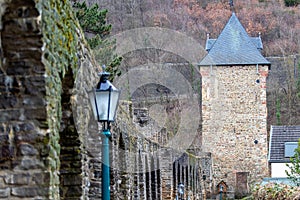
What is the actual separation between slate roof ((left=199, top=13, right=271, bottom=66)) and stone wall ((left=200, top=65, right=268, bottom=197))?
0.34 meters

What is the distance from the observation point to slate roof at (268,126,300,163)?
36.9 m

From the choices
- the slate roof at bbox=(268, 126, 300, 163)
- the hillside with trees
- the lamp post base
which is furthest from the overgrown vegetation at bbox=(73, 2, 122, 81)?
the hillside with trees

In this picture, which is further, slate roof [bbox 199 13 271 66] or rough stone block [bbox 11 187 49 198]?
slate roof [bbox 199 13 271 66]

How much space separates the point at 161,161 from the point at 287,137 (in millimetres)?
18250

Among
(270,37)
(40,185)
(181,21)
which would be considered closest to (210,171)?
(181,21)

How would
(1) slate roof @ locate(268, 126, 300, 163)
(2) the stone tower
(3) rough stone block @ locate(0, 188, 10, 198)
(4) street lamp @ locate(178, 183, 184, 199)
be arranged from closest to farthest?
1. (3) rough stone block @ locate(0, 188, 10, 198)
2. (4) street lamp @ locate(178, 183, 184, 199)
3. (2) the stone tower
4. (1) slate roof @ locate(268, 126, 300, 163)

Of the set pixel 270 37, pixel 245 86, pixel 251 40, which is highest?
pixel 270 37

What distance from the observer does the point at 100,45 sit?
21047mm

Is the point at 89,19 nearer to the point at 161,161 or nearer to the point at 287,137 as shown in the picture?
the point at 161,161

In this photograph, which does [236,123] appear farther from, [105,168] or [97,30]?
[105,168]

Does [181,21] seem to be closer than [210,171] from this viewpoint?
No

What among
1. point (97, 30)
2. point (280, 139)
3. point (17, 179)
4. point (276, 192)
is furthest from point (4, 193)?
point (280, 139)

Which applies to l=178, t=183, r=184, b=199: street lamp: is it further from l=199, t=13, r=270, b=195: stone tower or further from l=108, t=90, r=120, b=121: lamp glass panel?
l=108, t=90, r=120, b=121: lamp glass panel

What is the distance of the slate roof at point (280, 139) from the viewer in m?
36.9
